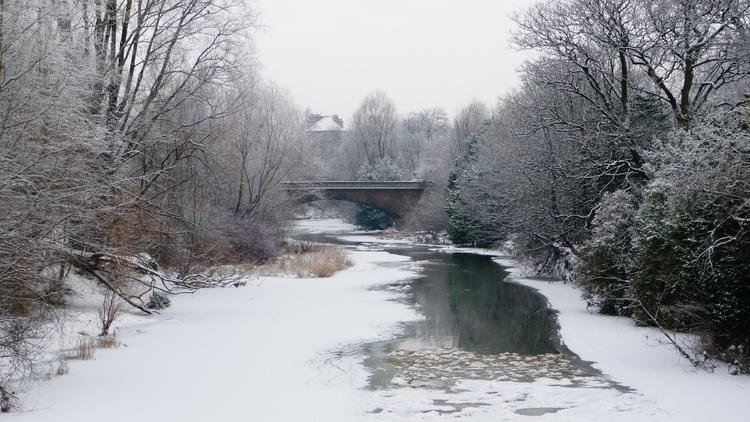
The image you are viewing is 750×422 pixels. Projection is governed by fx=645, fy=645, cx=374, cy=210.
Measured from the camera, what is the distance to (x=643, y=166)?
52.9 ft

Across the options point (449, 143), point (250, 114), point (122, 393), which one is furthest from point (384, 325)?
point (449, 143)

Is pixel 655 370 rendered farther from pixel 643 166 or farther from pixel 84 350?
pixel 84 350

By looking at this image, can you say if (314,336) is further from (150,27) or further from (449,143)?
(449,143)

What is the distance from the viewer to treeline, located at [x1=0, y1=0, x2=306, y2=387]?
8.73m

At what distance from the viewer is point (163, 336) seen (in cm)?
1372

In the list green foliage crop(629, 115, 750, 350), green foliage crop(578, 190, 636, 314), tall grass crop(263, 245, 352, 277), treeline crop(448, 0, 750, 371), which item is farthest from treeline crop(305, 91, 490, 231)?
green foliage crop(629, 115, 750, 350)

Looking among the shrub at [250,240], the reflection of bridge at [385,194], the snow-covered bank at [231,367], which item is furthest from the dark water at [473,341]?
the reflection of bridge at [385,194]

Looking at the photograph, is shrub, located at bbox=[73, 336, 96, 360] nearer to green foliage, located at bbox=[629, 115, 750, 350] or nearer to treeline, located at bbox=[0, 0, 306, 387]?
treeline, located at bbox=[0, 0, 306, 387]

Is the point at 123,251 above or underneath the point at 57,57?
underneath

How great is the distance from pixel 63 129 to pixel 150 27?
9467 millimetres

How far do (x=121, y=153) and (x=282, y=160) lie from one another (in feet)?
62.4

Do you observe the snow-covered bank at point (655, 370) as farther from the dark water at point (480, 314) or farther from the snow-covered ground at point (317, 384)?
the dark water at point (480, 314)

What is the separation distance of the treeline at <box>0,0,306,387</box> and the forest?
8cm

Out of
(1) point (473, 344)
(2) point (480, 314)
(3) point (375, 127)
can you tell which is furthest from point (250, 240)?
(3) point (375, 127)
